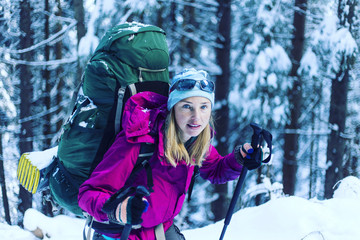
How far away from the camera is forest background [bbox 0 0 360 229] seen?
840 centimetres

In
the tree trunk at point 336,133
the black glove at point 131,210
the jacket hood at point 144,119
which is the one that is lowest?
the tree trunk at point 336,133

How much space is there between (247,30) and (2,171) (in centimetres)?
1041

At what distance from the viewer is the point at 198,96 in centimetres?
212

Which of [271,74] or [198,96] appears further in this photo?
[271,74]

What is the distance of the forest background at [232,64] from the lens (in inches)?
331

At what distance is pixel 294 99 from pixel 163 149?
350 inches

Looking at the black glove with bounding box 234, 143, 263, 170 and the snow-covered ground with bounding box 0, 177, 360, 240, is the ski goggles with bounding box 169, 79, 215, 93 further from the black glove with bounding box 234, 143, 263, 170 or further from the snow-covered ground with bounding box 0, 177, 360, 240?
the snow-covered ground with bounding box 0, 177, 360, 240

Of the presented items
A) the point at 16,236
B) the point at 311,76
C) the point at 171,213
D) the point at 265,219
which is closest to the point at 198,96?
the point at 171,213

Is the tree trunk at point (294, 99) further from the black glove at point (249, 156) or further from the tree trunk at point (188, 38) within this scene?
the black glove at point (249, 156)

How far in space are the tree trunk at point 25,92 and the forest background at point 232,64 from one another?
0.10 ft

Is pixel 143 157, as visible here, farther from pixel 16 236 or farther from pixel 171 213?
pixel 16 236

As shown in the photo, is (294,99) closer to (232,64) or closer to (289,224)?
(232,64)

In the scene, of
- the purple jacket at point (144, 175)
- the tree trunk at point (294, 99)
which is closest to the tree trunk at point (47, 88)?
the tree trunk at point (294, 99)

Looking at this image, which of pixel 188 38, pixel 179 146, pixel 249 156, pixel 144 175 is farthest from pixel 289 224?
pixel 188 38
